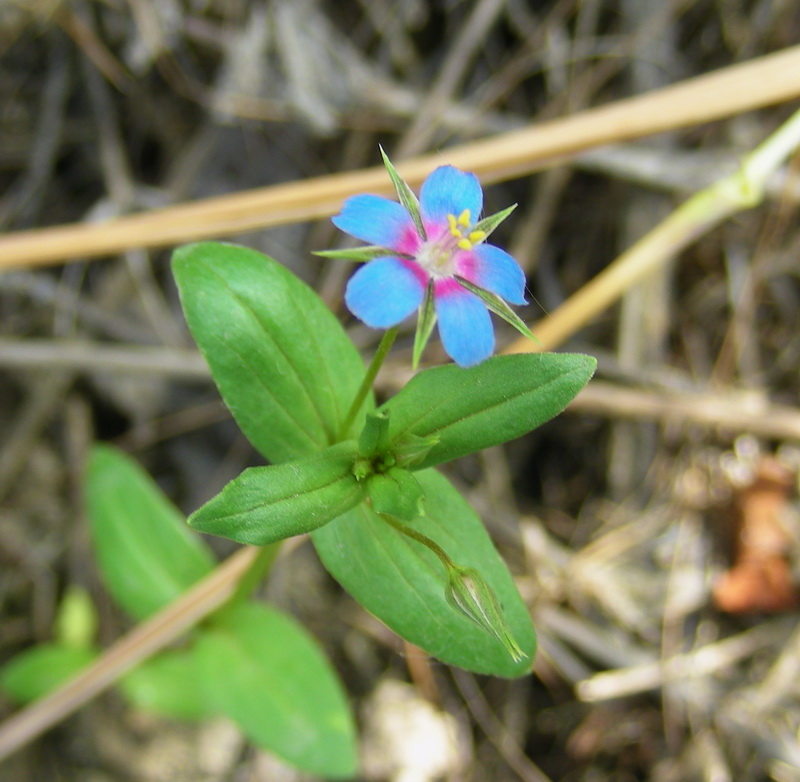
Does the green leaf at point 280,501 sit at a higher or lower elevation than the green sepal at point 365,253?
lower

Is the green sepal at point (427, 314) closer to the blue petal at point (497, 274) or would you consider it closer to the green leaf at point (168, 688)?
the blue petal at point (497, 274)

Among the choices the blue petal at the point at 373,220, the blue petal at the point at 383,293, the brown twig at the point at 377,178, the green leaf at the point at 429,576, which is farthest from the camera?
the brown twig at the point at 377,178

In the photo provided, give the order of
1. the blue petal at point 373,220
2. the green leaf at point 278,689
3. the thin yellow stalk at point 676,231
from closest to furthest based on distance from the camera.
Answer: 1. the blue petal at point 373,220
2. the green leaf at point 278,689
3. the thin yellow stalk at point 676,231

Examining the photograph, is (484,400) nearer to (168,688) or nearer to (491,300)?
(491,300)

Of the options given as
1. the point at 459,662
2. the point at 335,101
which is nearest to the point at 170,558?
the point at 459,662

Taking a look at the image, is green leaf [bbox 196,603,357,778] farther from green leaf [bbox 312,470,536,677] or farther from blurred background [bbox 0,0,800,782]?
green leaf [bbox 312,470,536,677]

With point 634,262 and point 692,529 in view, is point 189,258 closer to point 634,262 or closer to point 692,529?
point 634,262

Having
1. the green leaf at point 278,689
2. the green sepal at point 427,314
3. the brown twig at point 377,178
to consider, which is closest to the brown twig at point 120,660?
the green leaf at point 278,689
